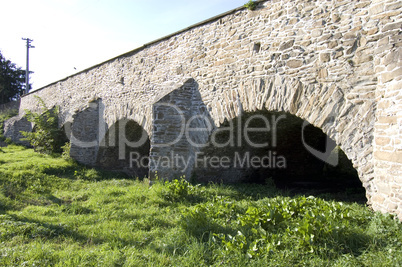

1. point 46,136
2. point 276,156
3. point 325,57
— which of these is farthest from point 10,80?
point 325,57

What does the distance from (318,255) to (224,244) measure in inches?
40.4

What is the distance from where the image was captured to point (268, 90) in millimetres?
5137

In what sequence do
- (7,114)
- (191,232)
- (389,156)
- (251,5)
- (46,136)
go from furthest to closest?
(7,114)
(46,136)
(251,5)
(191,232)
(389,156)

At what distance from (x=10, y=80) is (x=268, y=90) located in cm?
2987

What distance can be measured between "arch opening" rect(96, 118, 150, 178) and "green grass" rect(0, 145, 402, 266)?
14.5ft

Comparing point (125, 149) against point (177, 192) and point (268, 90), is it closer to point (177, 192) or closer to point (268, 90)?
point (177, 192)

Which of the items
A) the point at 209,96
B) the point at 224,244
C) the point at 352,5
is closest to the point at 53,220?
the point at 224,244

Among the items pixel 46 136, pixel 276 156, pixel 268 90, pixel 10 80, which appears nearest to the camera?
pixel 268 90

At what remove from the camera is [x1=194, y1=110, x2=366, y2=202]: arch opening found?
6535 mm

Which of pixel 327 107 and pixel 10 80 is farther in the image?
pixel 10 80

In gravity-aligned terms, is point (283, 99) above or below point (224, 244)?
above

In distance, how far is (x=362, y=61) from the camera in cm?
400

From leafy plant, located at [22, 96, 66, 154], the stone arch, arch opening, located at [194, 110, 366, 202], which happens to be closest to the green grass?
the stone arch

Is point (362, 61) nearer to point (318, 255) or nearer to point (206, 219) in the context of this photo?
point (318, 255)
